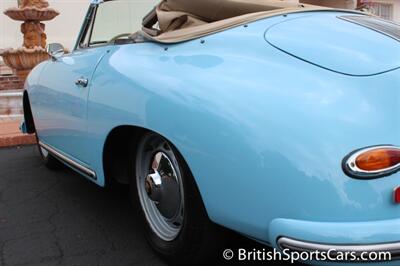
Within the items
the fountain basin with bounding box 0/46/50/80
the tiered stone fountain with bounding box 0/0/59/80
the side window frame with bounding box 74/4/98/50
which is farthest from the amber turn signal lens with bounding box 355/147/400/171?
the tiered stone fountain with bounding box 0/0/59/80

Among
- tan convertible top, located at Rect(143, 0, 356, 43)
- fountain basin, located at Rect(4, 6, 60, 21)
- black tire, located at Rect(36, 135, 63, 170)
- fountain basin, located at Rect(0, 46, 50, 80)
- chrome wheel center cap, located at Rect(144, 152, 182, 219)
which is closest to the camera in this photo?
chrome wheel center cap, located at Rect(144, 152, 182, 219)

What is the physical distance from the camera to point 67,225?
3.12 meters

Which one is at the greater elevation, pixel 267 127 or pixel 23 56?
pixel 267 127

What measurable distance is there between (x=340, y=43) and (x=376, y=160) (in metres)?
0.57

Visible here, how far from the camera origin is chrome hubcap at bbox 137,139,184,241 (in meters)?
2.32

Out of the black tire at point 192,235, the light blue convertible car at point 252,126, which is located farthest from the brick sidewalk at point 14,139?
the black tire at point 192,235

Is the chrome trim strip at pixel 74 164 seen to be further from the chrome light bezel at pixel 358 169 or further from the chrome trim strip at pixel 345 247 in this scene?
the chrome light bezel at pixel 358 169

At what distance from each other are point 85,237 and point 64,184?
120 cm

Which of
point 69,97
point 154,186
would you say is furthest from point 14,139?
point 154,186

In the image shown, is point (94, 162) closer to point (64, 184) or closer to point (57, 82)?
point (57, 82)

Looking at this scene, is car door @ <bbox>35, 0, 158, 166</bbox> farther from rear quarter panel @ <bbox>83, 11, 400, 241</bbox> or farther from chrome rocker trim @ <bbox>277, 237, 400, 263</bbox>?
chrome rocker trim @ <bbox>277, 237, 400, 263</bbox>

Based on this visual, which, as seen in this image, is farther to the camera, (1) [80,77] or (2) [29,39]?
(2) [29,39]

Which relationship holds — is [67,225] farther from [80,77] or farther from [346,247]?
[346,247]

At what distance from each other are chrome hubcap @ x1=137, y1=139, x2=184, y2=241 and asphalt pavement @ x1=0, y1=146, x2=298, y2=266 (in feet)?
0.62
